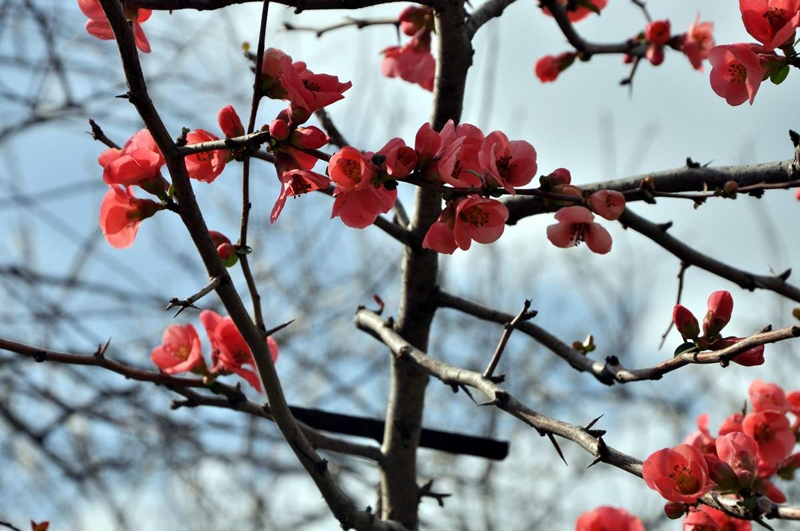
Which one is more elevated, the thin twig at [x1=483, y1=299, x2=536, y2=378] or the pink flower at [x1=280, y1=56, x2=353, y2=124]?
the pink flower at [x1=280, y1=56, x2=353, y2=124]

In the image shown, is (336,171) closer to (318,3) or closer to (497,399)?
(318,3)

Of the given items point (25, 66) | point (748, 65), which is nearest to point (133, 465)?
point (25, 66)

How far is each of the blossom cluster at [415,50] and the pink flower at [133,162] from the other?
839 mm

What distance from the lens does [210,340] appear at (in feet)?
4.75

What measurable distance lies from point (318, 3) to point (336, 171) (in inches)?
11.8

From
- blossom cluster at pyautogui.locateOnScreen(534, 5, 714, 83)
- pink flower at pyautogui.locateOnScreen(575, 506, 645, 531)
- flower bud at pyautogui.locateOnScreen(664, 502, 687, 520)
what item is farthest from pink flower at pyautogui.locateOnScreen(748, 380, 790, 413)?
blossom cluster at pyautogui.locateOnScreen(534, 5, 714, 83)

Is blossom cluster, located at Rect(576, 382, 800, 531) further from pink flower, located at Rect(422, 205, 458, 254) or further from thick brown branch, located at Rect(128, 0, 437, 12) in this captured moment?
thick brown branch, located at Rect(128, 0, 437, 12)

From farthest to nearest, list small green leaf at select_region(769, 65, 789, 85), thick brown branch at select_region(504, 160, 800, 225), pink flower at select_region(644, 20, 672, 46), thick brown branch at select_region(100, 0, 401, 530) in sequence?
pink flower at select_region(644, 20, 672, 46)
thick brown branch at select_region(504, 160, 800, 225)
small green leaf at select_region(769, 65, 789, 85)
thick brown branch at select_region(100, 0, 401, 530)

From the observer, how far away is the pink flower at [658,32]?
1.99 metres

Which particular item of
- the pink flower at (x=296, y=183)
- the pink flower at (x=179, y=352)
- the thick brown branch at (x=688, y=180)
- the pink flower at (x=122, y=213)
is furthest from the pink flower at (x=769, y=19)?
the pink flower at (x=179, y=352)

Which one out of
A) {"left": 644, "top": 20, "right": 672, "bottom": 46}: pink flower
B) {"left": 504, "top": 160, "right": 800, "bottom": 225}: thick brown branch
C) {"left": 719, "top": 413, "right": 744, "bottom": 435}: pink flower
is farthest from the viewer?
{"left": 644, "top": 20, "right": 672, "bottom": 46}: pink flower

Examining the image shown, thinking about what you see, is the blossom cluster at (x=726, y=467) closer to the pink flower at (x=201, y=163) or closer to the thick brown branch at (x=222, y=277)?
the thick brown branch at (x=222, y=277)

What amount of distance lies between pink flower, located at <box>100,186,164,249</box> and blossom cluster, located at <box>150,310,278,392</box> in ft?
0.91

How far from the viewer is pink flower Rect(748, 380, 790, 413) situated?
1501 millimetres
